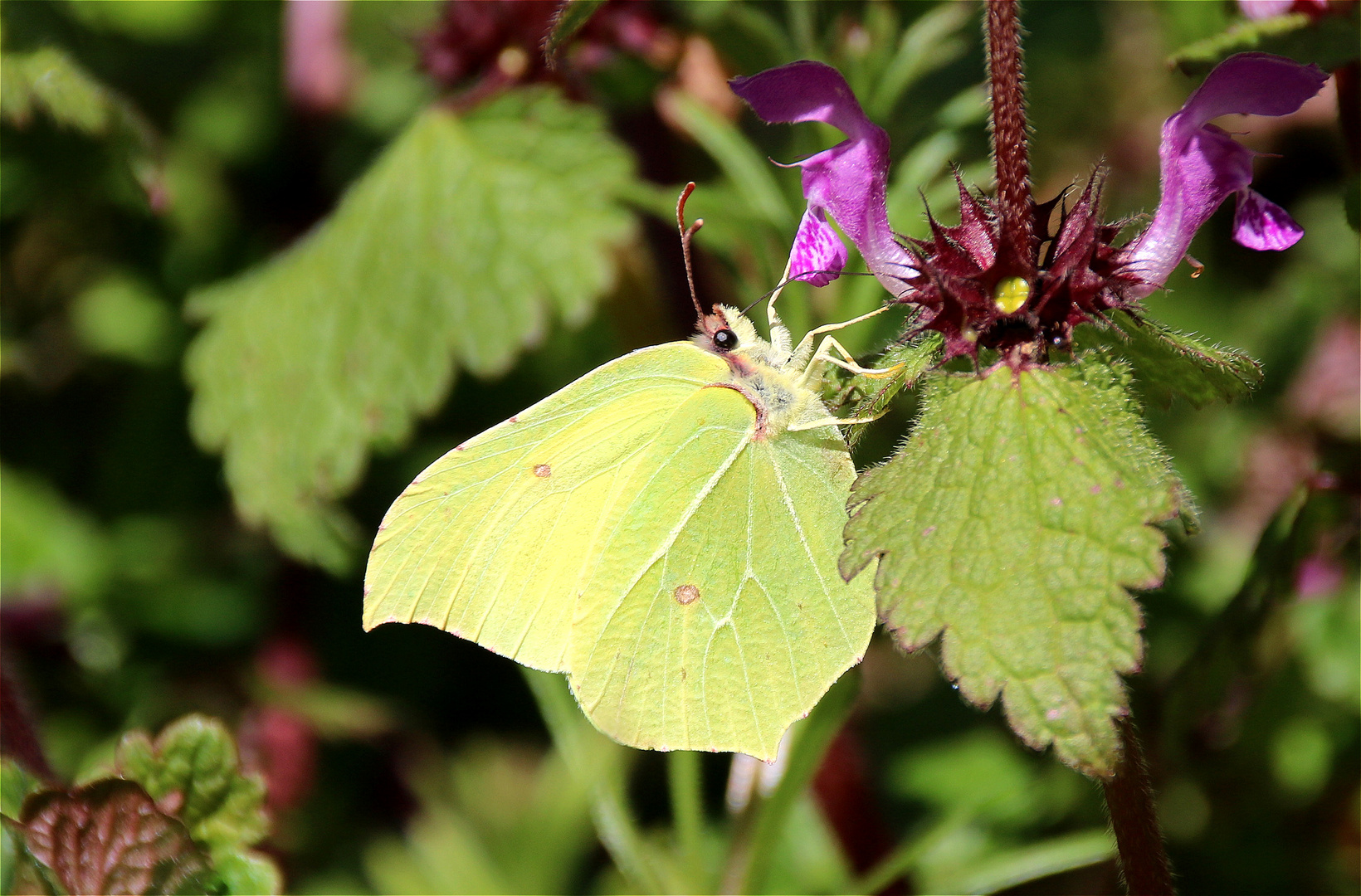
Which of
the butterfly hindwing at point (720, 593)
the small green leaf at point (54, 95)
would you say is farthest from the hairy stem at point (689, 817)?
the small green leaf at point (54, 95)

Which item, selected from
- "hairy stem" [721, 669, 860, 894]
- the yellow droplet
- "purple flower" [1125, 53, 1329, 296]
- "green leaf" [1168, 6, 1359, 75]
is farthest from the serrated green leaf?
"green leaf" [1168, 6, 1359, 75]

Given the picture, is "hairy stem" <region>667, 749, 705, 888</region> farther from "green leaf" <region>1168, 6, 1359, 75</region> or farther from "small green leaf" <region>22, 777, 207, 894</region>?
"green leaf" <region>1168, 6, 1359, 75</region>

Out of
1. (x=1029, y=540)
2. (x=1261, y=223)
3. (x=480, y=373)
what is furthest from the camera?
(x=480, y=373)

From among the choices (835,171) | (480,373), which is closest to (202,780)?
(480,373)

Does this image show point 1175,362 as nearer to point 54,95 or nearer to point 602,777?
point 602,777

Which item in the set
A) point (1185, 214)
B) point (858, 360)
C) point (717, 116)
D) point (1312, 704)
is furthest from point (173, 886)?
point (1312, 704)

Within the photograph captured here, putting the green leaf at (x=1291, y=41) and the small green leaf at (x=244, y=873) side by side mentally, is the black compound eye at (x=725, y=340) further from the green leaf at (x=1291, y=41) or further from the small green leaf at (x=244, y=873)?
the small green leaf at (x=244, y=873)
